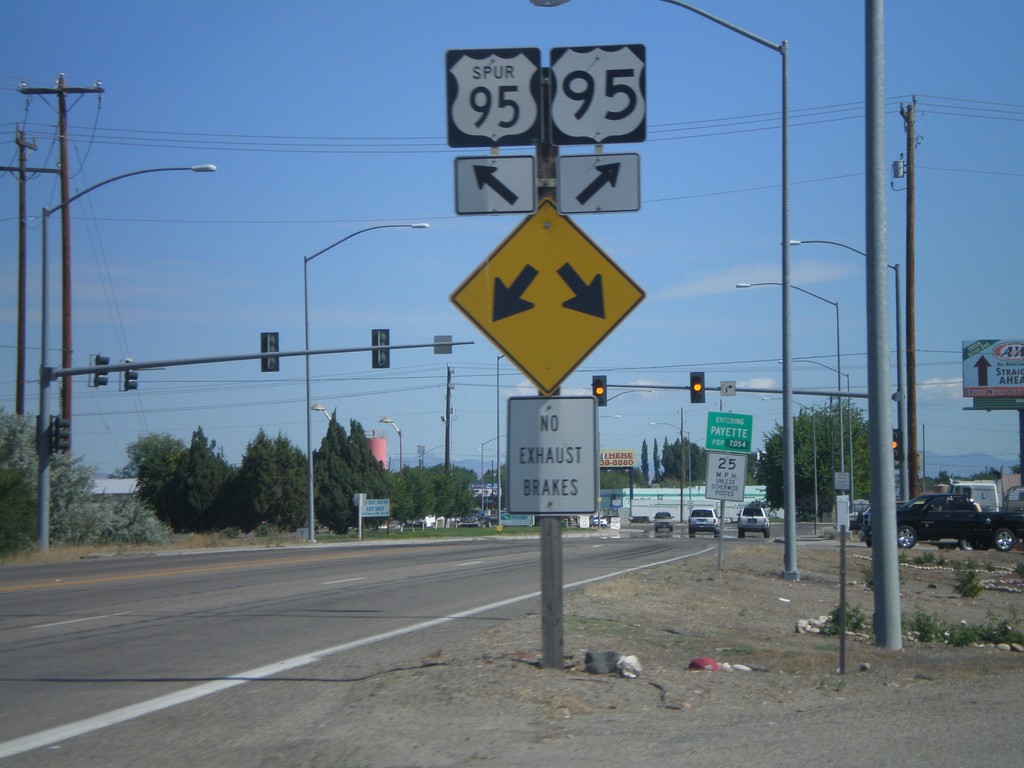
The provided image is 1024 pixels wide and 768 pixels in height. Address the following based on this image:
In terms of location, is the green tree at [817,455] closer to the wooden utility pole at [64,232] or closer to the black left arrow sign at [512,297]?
the wooden utility pole at [64,232]

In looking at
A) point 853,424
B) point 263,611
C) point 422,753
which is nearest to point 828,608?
point 263,611

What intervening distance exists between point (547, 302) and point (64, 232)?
3828 centimetres

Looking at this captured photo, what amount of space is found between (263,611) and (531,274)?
29.1 feet

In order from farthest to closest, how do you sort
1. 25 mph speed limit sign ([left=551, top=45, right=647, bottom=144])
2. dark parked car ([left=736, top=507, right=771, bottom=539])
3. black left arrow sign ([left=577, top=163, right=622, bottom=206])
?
1. dark parked car ([left=736, top=507, right=771, bottom=539])
2. 25 mph speed limit sign ([left=551, top=45, right=647, bottom=144])
3. black left arrow sign ([left=577, top=163, right=622, bottom=206])

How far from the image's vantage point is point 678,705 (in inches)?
310

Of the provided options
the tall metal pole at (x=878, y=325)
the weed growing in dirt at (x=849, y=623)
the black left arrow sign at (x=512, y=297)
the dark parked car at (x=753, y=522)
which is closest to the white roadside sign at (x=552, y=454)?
the black left arrow sign at (x=512, y=297)

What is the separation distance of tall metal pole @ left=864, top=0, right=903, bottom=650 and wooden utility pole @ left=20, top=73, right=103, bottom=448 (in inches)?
1344

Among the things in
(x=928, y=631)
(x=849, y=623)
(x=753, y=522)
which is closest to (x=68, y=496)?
(x=849, y=623)

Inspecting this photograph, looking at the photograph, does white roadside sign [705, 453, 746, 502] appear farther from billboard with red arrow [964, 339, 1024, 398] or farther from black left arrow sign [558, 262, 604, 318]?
billboard with red arrow [964, 339, 1024, 398]

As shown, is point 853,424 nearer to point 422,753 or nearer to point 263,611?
point 263,611

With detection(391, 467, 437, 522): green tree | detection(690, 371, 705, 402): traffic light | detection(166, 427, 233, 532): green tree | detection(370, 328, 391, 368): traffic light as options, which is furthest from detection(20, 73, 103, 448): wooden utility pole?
detection(391, 467, 437, 522): green tree

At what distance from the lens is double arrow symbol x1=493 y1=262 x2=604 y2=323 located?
8.29 m

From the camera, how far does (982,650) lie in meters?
11.9

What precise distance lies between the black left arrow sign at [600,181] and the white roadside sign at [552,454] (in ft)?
5.29
